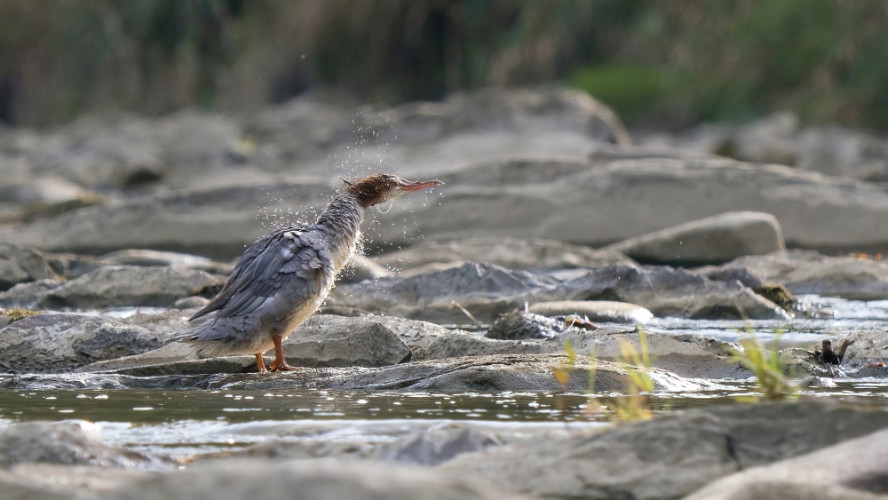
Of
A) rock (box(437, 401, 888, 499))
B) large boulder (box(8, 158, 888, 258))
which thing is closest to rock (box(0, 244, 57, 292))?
large boulder (box(8, 158, 888, 258))

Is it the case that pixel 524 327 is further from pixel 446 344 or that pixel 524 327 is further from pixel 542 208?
pixel 542 208

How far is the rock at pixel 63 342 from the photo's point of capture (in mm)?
5898

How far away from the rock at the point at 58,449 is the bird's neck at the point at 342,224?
2380 millimetres

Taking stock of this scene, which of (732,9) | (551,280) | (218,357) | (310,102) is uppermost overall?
(732,9)

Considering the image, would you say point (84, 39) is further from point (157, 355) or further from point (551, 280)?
point (157, 355)

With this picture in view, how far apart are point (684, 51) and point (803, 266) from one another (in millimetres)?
21853

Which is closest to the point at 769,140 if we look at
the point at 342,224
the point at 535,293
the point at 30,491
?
the point at 535,293

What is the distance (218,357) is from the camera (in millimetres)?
5859

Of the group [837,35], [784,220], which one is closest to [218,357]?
[784,220]

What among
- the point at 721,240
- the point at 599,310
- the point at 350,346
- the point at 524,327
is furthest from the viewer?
the point at 721,240

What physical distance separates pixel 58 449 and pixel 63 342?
8.58 ft

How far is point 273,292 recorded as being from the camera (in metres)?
5.50

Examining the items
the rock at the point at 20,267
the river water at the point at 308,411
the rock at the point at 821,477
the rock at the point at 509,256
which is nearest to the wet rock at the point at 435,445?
the river water at the point at 308,411

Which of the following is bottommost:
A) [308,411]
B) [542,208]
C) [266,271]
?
[308,411]
